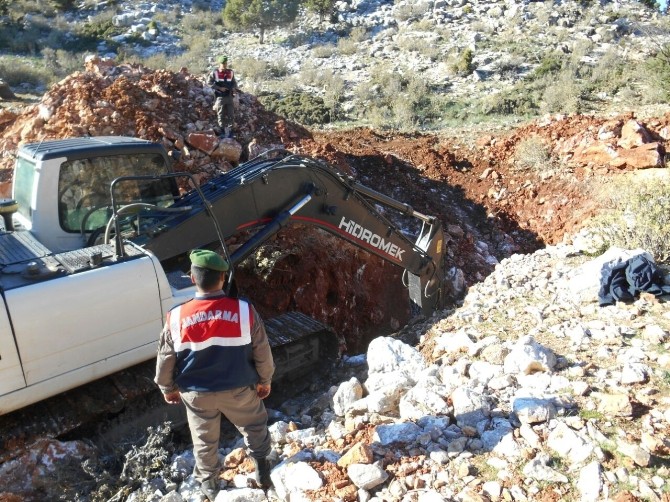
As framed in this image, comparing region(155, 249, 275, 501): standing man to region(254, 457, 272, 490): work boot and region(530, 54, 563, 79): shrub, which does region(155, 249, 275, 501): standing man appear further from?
region(530, 54, 563, 79): shrub

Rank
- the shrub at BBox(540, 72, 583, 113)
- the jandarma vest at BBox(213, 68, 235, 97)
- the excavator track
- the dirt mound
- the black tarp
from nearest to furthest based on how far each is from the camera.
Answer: the excavator track → the black tarp → the dirt mound → the jandarma vest at BBox(213, 68, 235, 97) → the shrub at BBox(540, 72, 583, 113)

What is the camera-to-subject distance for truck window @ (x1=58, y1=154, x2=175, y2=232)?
4.77 m

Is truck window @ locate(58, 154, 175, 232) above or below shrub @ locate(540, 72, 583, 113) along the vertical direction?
above

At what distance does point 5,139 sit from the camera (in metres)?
10.1

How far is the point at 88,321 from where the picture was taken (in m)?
3.97

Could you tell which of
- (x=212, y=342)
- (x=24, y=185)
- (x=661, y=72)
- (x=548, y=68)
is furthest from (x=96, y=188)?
(x=548, y=68)

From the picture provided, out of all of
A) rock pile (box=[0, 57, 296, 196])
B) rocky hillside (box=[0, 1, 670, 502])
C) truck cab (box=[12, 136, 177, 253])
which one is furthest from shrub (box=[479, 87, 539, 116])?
truck cab (box=[12, 136, 177, 253])

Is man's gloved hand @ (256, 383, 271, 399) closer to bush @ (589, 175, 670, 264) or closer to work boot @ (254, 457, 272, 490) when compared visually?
work boot @ (254, 457, 272, 490)

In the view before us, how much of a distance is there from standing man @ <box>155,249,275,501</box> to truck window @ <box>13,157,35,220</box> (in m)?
2.21

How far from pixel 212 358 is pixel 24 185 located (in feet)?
8.84

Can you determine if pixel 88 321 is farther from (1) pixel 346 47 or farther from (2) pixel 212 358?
(1) pixel 346 47

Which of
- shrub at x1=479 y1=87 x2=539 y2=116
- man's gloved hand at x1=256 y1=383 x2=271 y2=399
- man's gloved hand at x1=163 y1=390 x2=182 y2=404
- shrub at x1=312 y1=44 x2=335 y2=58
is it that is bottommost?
shrub at x1=479 y1=87 x2=539 y2=116

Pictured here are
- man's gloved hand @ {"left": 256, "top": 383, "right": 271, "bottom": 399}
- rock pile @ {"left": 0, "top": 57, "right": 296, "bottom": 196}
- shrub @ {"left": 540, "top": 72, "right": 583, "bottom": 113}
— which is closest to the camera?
man's gloved hand @ {"left": 256, "top": 383, "right": 271, "bottom": 399}

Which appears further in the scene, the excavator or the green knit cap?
the excavator
